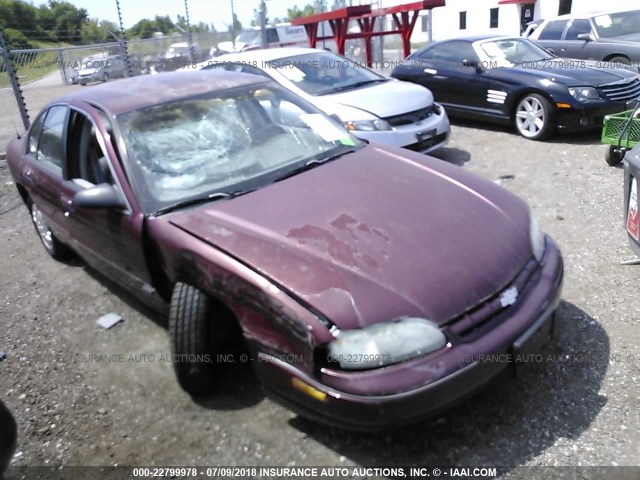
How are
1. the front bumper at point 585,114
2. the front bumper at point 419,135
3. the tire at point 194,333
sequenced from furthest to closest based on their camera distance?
the front bumper at point 585,114 → the front bumper at point 419,135 → the tire at point 194,333

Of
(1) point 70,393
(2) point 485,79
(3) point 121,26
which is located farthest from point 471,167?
(3) point 121,26

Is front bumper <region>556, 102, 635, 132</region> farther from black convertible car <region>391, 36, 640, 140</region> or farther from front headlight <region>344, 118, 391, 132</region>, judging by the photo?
front headlight <region>344, 118, 391, 132</region>

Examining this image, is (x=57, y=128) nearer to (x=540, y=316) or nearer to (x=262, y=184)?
(x=262, y=184)

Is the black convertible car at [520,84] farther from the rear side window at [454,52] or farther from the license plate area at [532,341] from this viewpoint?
the license plate area at [532,341]

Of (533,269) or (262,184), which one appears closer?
(533,269)

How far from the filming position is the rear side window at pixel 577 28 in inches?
402

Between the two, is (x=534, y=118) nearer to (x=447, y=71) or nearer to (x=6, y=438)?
(x=447, y=71)

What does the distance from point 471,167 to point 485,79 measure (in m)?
1.89

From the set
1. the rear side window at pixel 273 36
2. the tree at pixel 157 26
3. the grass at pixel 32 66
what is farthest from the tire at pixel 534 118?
the tree at pixel 157 26

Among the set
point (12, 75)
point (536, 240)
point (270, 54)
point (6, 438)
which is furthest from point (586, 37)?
point (6, 438)

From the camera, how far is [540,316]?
96.9 inches

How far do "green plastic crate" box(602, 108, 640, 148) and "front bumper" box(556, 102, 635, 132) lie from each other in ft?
3.02

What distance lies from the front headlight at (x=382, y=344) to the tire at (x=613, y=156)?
4.54 m

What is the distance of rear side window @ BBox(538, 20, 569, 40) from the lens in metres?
10.6
